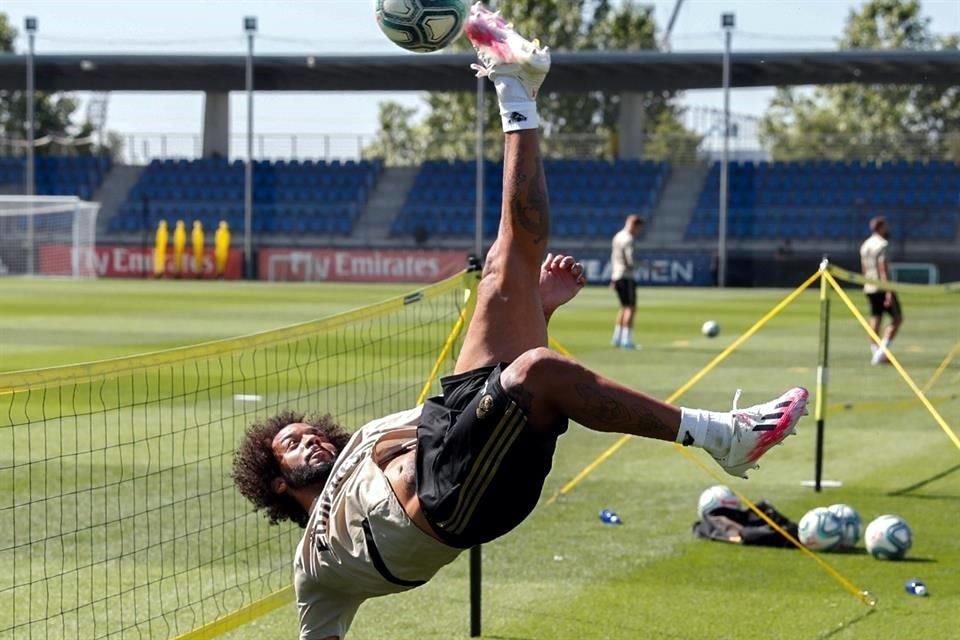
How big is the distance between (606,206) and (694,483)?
44.5 meters

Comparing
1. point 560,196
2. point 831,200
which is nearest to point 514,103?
point 831,200

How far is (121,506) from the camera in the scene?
1088 centimetres

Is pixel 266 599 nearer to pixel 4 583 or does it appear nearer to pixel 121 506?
pixel 4 583

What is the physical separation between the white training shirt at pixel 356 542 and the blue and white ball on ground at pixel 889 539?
442 cm

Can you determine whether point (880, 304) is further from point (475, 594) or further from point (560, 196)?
point (560, 196)

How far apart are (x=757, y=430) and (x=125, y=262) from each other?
51.6 metres

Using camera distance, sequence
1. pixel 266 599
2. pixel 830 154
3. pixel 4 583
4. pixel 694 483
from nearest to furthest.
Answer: pixel 266 599 < pixel 4 583 < pixel 694 483 < pixel 830 154

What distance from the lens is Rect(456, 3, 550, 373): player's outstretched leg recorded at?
616cm

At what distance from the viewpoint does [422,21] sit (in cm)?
653

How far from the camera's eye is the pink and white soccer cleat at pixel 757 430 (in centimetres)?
554

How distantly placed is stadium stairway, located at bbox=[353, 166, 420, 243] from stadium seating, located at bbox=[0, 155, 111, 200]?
1162 centimetres

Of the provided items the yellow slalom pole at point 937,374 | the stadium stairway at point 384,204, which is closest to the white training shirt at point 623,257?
the yellow slalom pole at point 937,374

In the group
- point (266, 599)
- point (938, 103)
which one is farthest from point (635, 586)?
point (938, 103)

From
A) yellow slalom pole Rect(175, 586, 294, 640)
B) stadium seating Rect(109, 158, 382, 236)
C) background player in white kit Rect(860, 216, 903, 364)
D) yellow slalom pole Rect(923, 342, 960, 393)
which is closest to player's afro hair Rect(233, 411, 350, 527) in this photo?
yellow slalom pole Rect(175, 586, 294, 640)
